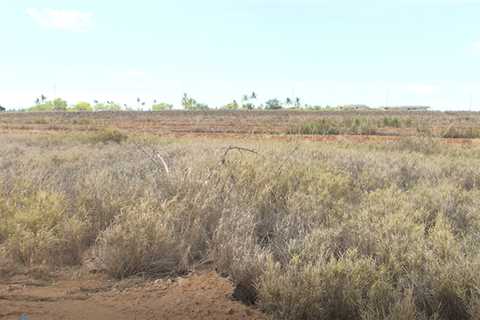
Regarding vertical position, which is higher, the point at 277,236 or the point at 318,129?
the point at 277,236

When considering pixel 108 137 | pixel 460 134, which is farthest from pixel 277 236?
pixel 460 134

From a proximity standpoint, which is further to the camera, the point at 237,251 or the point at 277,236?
the point at 277,236

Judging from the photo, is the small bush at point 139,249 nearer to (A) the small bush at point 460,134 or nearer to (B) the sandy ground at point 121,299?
(B) the sandy ground at point 121,299

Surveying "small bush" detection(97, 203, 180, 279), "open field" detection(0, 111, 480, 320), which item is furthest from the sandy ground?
"small bush" detection(97, 203, 180, 279)

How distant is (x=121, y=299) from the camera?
4039mm

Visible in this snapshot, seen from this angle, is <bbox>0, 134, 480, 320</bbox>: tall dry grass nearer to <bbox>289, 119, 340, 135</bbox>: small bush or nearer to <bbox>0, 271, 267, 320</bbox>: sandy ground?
<bbox>0, 271, 267, 320</bbox>: sandy ground

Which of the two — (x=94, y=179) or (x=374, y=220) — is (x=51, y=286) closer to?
(x=94, y=179)

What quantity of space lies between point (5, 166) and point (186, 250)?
6969mm

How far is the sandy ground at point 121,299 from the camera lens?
3.73m

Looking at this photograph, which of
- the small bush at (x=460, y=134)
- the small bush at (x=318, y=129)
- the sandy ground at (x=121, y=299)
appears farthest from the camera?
the small bush at (x=318, y=129)

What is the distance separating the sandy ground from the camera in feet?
12.2

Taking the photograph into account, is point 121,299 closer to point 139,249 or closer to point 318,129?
point 139,249

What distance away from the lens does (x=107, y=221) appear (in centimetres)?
567

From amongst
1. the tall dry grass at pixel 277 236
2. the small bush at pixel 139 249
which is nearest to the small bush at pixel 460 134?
the tall dry grass at pixel 277 236
